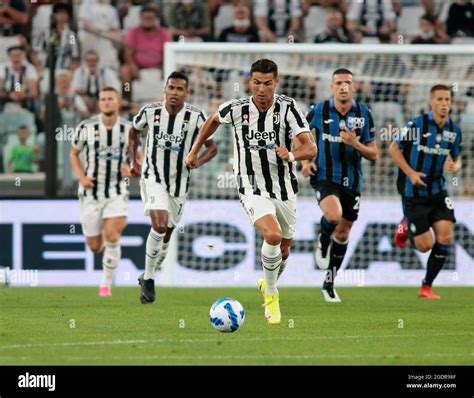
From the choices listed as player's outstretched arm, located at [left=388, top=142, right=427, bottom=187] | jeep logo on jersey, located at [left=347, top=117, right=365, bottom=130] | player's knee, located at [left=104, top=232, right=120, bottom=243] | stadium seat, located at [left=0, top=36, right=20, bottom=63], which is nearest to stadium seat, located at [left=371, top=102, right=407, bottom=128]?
player's outstretched arm, located at [left=388, top=142, right=427, bottom=187]

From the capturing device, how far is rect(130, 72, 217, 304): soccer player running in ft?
38.1

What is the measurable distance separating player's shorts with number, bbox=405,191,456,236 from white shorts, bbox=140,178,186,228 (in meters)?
2.56

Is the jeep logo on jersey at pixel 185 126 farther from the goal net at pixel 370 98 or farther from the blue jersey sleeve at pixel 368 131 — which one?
the goal net at pixel 370 98

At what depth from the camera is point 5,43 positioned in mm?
17531

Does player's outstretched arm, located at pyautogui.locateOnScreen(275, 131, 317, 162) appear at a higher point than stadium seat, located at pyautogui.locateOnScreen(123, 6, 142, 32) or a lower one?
lower

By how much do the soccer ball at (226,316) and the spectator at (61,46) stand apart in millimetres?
8550

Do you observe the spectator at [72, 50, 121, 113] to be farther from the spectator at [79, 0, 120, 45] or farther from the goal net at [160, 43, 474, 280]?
the goal net at [160, 43, 474, 280]

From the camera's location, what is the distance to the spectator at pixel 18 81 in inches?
642

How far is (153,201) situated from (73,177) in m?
3.81

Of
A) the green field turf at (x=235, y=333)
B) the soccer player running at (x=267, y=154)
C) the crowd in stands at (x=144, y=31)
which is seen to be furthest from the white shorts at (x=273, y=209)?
the crowd in stands at (x=144, y=31)

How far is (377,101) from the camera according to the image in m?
15.6

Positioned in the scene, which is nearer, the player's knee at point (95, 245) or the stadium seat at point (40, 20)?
the player's knee at point (95, 245)

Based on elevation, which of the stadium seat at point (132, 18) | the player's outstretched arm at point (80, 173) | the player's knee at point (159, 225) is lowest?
the player's knee at point (159, 225)

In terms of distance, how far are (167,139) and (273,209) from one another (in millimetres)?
2495
